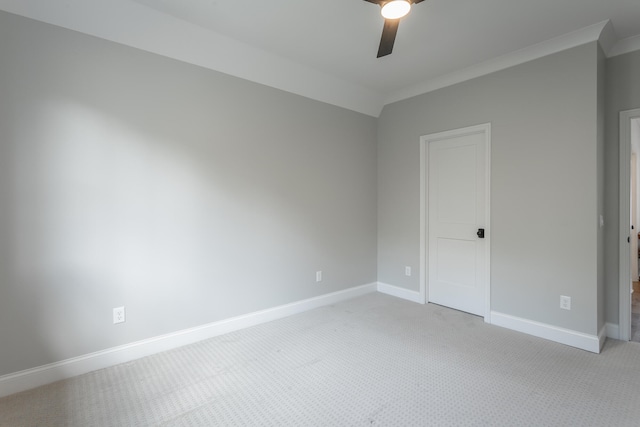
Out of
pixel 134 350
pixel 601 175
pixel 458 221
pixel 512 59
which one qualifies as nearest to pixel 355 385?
pixel 134 350

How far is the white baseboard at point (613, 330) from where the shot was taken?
8.68 feet

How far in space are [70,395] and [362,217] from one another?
3.18m

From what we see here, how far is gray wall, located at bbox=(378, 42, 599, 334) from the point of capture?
248cm

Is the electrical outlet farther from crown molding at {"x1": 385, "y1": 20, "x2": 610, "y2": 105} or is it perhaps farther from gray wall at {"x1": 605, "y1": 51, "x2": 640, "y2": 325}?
gray wall at {"x1": 605, "y1": 51, "x2": 640, "y2": 325}

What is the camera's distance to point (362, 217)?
3988mm

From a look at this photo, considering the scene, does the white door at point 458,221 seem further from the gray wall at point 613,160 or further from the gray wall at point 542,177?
the gray wall at point 613,160

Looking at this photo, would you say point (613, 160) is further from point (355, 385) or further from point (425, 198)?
Answer: point (355, 385)

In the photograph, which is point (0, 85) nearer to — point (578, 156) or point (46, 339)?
point (46, 339)

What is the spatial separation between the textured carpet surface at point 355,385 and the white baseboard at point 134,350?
6 centimetres

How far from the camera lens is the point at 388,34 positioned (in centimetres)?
186

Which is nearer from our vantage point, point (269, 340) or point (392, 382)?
point (392, 382)

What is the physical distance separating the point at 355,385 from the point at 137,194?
6.98ft

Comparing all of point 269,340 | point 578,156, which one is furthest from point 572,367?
point 269,340

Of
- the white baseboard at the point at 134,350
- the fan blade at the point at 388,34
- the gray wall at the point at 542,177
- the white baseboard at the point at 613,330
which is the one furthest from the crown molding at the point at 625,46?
the white baseboard at the point at 134,350
